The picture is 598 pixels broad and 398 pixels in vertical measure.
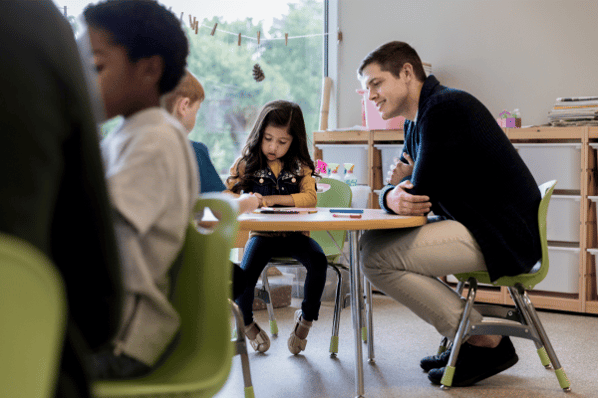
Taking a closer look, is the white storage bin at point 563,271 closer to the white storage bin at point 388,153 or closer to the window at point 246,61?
the white storage bin at point 388,153

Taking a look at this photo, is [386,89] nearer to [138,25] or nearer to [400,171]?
[400,171]

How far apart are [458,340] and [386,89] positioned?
878 mm

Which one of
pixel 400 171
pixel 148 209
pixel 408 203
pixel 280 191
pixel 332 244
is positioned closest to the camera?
pixel 148 209

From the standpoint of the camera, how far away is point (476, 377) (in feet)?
6.55

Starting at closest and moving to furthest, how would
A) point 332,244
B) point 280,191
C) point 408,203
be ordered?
point 408,203
point 280,191
point 332,244

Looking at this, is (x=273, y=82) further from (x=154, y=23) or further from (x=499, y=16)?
(x=154, y=23)

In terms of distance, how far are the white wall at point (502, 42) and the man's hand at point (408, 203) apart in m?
1.89

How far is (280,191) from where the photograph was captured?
2424 mm

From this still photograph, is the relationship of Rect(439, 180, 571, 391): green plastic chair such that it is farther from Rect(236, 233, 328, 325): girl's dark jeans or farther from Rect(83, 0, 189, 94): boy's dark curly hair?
Rect(83, 0, 189, 94): boy's dark curly hair

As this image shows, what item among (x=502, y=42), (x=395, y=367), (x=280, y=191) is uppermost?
(x=502, y=42)

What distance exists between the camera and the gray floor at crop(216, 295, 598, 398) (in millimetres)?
1958

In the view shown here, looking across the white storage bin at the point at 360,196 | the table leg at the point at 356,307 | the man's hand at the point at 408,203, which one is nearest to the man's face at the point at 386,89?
the man's hand at the point at 408,203

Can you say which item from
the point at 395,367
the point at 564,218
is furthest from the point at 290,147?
the point at 564,218

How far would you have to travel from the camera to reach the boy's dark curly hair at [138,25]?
73cm
